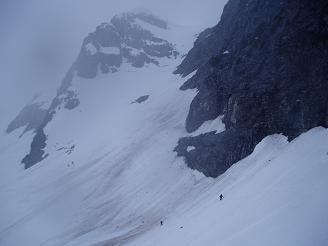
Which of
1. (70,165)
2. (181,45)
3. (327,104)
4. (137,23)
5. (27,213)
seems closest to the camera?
(327,104)

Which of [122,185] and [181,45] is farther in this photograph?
[181,45]

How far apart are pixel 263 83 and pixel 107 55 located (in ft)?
383

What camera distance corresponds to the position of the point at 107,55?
515 ft

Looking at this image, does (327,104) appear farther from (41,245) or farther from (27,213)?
(27,213)

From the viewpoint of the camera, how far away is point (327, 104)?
3747 cm

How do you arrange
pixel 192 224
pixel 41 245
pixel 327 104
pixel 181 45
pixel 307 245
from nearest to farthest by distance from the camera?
1. pixel 307 245
2. pixel 192 224
3. pixel 327 104
4. pixel 41 245
5. pixel 181 45

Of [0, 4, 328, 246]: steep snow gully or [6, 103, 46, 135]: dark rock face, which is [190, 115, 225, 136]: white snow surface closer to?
[0, 4, 328, 246]: steep snow gully

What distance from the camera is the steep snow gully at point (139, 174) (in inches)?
1033

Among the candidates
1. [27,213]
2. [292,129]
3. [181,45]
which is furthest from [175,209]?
[181,45]

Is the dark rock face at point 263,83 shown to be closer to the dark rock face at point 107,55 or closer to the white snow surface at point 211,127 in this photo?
the white snow surface at point 211,127

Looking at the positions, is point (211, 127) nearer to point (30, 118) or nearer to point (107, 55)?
point (107, 55)

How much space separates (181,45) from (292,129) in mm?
129921

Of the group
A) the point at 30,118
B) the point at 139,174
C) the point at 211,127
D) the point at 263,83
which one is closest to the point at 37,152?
the point at 30,118

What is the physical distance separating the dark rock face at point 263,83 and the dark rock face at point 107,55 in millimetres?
85831
